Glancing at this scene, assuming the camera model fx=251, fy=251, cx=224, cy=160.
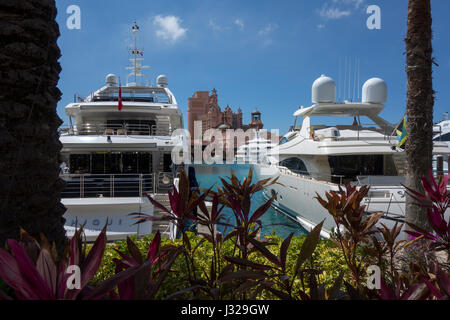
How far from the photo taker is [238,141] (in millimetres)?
71188

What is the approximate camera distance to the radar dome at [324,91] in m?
14.2

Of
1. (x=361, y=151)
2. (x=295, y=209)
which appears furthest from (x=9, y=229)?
(x=295, y=209)

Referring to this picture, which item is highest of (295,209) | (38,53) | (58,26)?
(58,26)

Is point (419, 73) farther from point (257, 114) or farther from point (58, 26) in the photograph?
point (257, 114)

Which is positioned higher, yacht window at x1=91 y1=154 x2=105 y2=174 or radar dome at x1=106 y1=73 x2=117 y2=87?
radar dome at x1=106 y1=73 x2=117 y2=87

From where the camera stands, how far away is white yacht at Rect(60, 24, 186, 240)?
7156 mm

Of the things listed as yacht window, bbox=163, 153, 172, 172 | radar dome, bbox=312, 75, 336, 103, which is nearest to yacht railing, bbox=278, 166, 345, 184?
radar dome, bbox=312, 75, 336, 103

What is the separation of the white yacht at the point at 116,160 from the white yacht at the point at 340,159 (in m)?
5.41

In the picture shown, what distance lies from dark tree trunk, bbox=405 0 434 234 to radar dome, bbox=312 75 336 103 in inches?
412

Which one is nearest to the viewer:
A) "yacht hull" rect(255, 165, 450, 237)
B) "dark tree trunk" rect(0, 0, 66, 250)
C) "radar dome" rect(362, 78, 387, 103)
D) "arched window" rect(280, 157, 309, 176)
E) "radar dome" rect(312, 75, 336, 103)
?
"dark tree trunk" rect(0, 0, 66, 250)

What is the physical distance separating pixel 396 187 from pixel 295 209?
5120 mm
